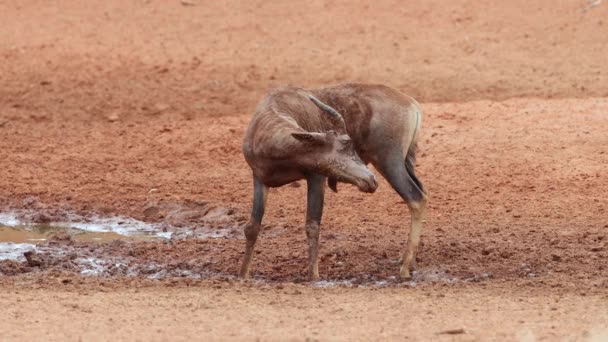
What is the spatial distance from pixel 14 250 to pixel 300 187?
3.60m

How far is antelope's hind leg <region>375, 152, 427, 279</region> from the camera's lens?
11.6 meters

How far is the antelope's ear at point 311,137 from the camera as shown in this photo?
1059cm

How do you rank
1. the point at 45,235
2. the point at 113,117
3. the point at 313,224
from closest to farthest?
the point at 313,224
the point at 45,235
the point at 113,117

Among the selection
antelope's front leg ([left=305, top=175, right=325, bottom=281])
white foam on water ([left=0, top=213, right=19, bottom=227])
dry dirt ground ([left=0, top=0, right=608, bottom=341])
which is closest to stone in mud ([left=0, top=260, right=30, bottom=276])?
dry dirt ground ([left=0, top=0, right=608, bottom=341])

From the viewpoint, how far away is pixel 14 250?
509 inches

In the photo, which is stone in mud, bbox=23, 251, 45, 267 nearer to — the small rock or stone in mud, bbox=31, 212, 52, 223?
stone in mud, bbox=31, 212, 52, 223

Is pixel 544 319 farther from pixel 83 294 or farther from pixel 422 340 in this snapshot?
pixel 83 294

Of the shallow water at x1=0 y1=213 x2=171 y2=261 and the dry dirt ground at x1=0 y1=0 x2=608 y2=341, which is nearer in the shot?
the dry dirt ground at x1=0 y1=0 x2=608 y2=341

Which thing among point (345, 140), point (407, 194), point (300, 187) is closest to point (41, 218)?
point (300, 187)

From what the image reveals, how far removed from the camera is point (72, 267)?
12.0 meters

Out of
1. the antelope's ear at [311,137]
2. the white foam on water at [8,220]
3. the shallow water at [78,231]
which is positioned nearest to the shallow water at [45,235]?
the shallow water at [78,231]

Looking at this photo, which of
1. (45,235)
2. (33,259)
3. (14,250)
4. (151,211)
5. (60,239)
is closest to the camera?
(33,259)

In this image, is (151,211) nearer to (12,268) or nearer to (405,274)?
(12,268)

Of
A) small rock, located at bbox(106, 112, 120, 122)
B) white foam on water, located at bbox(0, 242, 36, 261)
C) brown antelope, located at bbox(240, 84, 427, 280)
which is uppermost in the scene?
brown antelope, located at bbox(240, 84, 427, 280)
